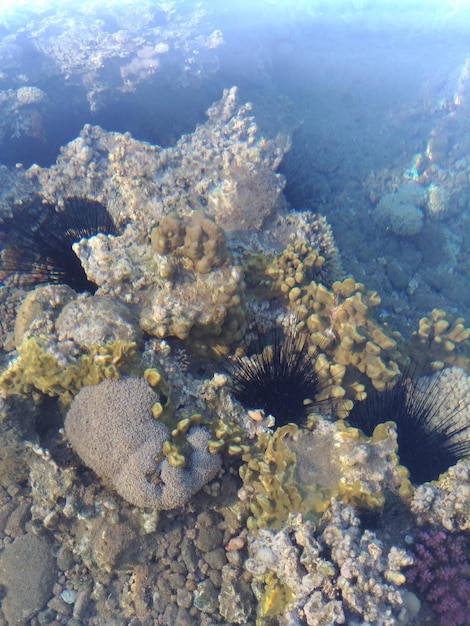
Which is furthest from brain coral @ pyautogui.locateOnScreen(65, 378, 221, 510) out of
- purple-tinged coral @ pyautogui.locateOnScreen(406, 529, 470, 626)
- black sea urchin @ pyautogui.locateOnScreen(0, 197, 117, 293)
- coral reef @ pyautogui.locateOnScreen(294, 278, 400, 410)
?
purple-tinged coral @ pyautogui.locateOnScreen(406, 529, 470, 626)

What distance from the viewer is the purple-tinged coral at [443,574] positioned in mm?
3479

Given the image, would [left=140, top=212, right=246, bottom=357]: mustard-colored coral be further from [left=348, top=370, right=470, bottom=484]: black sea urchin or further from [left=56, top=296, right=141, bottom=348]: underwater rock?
[left=348, top=370, right=470, bottom=484]: black sea urchin

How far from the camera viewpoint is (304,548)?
3463 mm

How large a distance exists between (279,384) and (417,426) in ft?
5.69

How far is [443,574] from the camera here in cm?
357

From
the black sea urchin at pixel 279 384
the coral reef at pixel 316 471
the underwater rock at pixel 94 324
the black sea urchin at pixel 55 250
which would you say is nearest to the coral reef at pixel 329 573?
the coral reef at pixel 316 471

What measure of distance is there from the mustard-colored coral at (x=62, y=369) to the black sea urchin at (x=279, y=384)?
3.99 feet

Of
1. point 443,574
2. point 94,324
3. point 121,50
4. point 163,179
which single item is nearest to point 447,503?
point 443,574

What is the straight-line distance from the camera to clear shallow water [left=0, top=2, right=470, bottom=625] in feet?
13.1

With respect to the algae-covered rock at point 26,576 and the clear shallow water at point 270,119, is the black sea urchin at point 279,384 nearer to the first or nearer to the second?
the clear shallow water at point 270,119

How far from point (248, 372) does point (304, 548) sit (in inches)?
66.1

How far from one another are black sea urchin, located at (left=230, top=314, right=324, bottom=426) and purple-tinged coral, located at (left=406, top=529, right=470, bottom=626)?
5.24 ft

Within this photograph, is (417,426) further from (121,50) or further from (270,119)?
(121,50)

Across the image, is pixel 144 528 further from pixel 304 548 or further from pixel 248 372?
pixel 248 372
